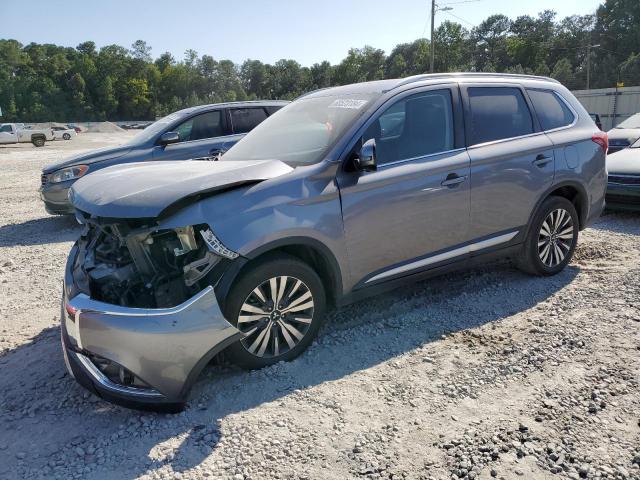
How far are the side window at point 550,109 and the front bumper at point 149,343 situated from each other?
145 inches

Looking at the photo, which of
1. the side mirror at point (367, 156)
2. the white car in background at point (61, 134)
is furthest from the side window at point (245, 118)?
the white car in background at point (61, 134)

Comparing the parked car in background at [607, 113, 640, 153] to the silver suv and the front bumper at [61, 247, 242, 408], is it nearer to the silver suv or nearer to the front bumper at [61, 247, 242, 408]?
the silver suv

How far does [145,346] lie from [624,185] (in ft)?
23.9

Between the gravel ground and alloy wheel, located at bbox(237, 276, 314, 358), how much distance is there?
0.58ft

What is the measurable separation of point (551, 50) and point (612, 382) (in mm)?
108103

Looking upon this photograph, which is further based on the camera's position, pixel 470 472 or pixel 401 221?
pixel 401 221

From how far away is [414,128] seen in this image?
13.4ft

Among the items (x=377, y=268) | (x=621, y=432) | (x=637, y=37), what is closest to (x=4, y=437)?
(x=377, y=268)

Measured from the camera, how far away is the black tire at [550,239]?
4.80 meters

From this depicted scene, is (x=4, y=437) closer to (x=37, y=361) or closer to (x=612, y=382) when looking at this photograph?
(x=37, y=361)

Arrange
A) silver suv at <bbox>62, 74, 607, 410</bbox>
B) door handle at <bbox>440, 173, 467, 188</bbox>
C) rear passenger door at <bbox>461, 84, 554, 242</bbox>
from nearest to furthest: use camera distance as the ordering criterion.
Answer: silver suv at <bbox>62, 74, 607, 410</bbox> < door handle at <bbox>440, 173, 467, 188</bbox> < rear passenger door at <bbox>461, 84, 554, 242</bbox>

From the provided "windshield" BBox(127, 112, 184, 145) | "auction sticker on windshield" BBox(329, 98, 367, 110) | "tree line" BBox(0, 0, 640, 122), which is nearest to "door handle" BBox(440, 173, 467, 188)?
"auction sticker on windshield" BBox(329, 98, 367, 110)

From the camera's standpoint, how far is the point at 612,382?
10.6 ft

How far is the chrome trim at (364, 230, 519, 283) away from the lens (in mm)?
3900
